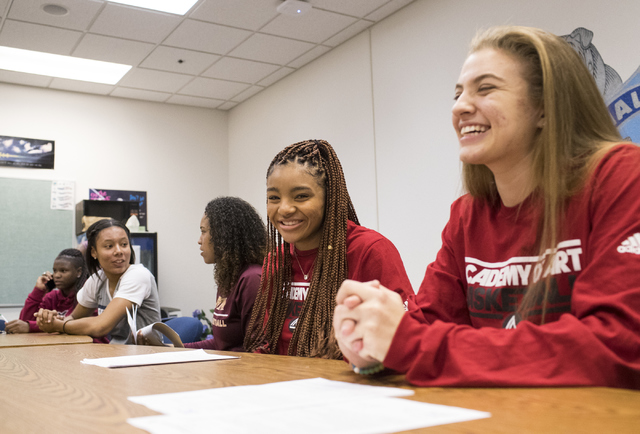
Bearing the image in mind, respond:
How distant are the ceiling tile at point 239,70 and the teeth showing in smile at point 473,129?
4.20 meters

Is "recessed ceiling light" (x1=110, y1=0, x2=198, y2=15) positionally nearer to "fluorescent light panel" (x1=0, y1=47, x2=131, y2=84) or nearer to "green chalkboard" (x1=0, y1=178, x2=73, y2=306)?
"fluorescent light panel" (x1=0, y1=47, x2=131, y2=84)

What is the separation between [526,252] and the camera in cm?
104

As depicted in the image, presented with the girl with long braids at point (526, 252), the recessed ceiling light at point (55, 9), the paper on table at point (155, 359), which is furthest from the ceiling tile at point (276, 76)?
the girl with long braids at point (526, 252)

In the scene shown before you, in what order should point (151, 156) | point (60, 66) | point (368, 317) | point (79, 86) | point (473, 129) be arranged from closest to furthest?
point (368, 317), point (473, 129), point (60, 66), point (79, 86), point (151, 156)

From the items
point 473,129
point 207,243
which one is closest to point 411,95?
point 207,243

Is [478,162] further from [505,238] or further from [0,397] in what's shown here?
[0,397]

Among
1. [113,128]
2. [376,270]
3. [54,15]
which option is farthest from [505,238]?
[113,128]

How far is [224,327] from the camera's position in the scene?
2.30 meters

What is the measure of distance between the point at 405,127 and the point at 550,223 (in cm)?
325

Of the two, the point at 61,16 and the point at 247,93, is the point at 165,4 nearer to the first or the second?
the point at 61,16

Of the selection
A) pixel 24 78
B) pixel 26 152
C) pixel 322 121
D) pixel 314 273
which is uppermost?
pixel 24 78

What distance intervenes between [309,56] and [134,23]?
5.10ft

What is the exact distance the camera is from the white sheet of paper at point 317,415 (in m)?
0.56

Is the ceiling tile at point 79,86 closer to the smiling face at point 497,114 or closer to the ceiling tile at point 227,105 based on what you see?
the ceiling tile at point 227,105
